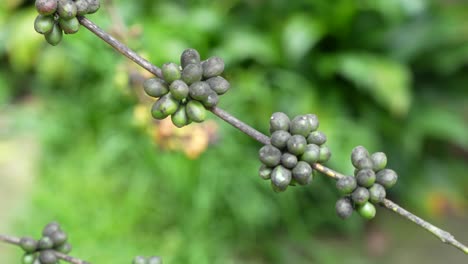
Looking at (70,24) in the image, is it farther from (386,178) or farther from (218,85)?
(386,178)

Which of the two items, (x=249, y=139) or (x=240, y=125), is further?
(x=249, y=139)

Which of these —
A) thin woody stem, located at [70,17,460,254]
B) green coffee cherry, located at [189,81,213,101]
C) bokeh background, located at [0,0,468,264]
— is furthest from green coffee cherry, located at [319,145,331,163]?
bokeh background, located at [0,0,468,264]

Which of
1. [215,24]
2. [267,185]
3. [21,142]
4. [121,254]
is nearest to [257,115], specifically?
[267,185]

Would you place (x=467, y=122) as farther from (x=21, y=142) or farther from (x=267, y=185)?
(x=21, y=142)

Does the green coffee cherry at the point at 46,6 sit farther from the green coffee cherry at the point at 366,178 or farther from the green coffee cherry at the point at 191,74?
the green coffee cherry at the point at 366,178

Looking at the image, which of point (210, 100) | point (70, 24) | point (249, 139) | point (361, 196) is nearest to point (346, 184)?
point (361, 196)

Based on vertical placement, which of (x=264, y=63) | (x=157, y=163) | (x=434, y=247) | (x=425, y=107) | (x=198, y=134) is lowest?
(x=198, y=134)
